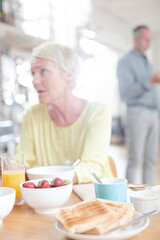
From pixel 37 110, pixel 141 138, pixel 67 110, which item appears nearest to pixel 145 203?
pixel 67 110

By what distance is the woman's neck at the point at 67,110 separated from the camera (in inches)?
58.3

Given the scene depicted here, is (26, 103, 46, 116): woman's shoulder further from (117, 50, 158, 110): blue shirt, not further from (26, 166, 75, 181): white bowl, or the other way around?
(117, 50, 158, 110): blue shirt

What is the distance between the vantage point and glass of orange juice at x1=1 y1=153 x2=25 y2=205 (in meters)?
0.92

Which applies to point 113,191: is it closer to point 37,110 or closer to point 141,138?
point 37,110

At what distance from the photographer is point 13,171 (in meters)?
0.94

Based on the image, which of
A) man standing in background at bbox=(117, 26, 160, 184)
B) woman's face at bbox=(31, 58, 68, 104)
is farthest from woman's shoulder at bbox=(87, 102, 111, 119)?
man standing in background at bbox=(117, 26, 160, 184)

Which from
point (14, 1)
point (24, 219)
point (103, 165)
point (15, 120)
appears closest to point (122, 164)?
point (15, 120)

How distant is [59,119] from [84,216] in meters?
0.94

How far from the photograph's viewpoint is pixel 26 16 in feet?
9.70

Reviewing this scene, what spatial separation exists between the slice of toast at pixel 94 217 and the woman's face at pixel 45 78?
32.5 inches

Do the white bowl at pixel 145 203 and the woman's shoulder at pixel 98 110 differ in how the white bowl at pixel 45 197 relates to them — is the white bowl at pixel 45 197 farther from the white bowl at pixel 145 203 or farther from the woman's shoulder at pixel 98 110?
the woman's shoulder at pixel 98 110

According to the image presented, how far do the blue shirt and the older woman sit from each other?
1063 mm

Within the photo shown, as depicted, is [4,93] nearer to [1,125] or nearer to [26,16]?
[1,125]

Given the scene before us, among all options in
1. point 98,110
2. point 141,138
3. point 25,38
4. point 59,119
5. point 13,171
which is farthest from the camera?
point 25,38
